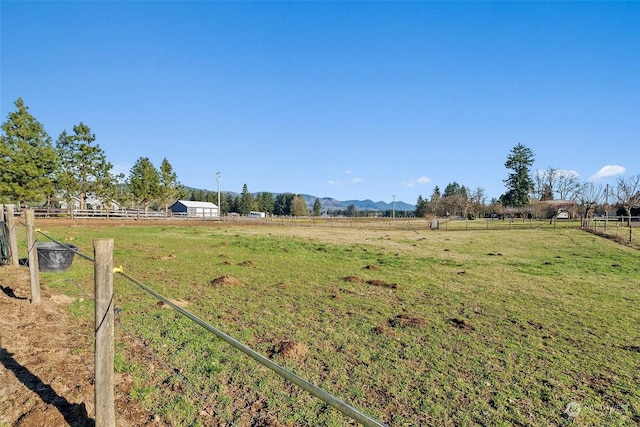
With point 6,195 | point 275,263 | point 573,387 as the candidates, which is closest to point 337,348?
point 573,387

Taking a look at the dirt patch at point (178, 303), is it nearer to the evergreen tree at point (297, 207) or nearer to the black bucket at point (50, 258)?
the black bucket at point (50, 258)

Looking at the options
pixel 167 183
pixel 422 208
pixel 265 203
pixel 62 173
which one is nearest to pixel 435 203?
pixel 422 208

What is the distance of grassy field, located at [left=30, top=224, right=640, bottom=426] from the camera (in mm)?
4117

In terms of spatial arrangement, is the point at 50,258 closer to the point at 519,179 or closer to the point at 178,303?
the point at 178,303

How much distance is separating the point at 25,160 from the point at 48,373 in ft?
154

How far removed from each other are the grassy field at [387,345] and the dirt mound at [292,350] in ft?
0.09

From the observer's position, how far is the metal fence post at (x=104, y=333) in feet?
9.91

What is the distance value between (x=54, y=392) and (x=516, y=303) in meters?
9.70

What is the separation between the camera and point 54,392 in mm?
4000

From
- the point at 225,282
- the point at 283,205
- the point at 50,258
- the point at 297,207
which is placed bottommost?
the point at 225,282

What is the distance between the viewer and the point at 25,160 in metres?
39.6

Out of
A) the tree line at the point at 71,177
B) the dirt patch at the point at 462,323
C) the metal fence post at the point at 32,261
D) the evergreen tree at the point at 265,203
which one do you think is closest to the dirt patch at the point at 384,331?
the dirt patch at the point at 462,323

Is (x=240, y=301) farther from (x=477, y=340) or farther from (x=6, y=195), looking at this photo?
(x=6, y=195)

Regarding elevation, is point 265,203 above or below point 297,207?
above
